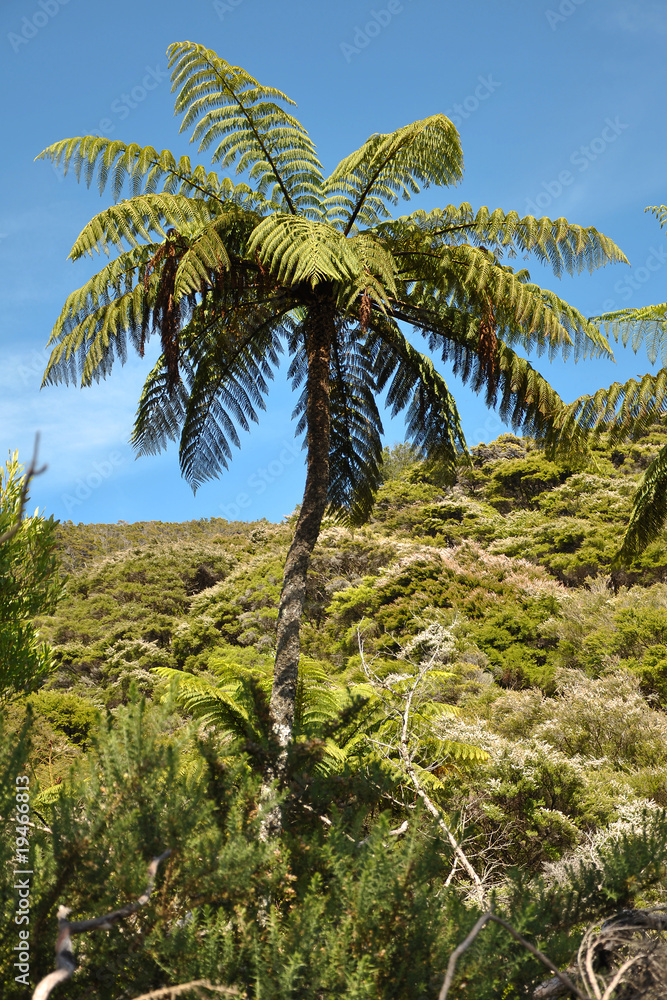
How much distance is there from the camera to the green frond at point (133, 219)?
4.66 metres

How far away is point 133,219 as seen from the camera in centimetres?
470

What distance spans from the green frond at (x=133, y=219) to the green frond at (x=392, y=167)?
4.85 feet

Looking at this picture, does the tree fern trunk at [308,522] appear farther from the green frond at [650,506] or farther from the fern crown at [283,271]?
the green frond at [650,506]

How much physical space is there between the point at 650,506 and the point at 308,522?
5.43m

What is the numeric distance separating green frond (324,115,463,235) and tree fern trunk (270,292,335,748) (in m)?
0.98

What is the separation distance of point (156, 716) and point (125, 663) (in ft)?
44.9

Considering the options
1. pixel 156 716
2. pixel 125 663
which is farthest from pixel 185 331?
pixel 125 663

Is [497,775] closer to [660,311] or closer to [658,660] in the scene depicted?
[658,660]

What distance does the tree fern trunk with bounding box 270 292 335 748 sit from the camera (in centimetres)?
467

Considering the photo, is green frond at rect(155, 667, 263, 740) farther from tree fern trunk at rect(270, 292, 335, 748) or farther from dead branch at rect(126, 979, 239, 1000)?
dead branch at rect(126, 979, 239, 1000)

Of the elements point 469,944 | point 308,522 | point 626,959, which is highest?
point 308,522

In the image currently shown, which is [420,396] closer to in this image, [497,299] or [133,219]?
[497,299]

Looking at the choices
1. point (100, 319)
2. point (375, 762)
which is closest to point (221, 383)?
point (100, 319)

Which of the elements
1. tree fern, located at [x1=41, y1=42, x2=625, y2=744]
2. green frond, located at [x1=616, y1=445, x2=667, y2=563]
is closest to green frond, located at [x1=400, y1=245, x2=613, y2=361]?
tree fern, located at [x1=41, y1=42, x2=625, y2=744]
